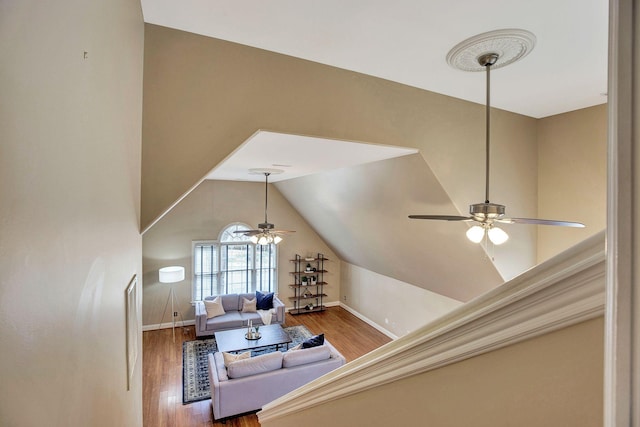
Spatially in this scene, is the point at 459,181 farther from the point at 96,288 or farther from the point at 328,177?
the point at 96,288

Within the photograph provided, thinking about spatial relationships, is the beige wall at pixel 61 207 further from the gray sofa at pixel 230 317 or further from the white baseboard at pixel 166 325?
the white baseboard at pixel 166 325

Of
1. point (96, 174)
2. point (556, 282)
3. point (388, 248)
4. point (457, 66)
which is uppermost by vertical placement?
point (457, 66)

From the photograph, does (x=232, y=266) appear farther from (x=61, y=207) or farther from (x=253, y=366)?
(x=61, y=207)

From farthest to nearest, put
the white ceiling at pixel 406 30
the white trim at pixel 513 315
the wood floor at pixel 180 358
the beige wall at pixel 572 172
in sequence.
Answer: the wood floor at pixel 180 358 < the beige wall at pixel 572 172 < the white ceiling at pixel 406 30 < the white trim at pixel 513 315

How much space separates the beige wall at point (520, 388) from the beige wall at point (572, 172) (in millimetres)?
3811

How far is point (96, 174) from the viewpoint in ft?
3.51

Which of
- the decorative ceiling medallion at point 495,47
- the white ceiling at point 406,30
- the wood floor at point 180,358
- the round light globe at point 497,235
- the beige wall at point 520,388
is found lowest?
the wood floor at point 180,358

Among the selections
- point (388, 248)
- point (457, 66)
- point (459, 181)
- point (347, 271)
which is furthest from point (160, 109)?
point (347, 271)

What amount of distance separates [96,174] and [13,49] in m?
0.59

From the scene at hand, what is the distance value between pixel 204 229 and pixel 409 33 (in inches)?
251

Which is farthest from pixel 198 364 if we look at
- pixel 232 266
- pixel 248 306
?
pixel 232 266

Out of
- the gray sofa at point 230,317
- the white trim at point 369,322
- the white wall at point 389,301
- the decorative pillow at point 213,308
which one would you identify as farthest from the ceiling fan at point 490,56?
the decorative pillow at point 213,308

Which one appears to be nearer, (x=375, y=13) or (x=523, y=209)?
(x=375, y=13)

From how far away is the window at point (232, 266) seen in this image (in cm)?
729
